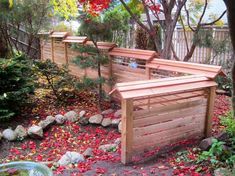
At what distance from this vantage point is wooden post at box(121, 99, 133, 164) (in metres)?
3.11

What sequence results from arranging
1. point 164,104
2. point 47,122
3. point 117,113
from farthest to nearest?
point 117,113 → point 47,122 → point 164,104

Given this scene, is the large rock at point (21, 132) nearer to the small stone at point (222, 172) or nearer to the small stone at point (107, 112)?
the small stone at point (107, 112)

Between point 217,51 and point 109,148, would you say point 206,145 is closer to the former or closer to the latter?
point 109,148

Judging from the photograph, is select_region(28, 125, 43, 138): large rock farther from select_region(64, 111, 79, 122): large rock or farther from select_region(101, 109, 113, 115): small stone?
select_region(101, 109, 113, 115): small stone

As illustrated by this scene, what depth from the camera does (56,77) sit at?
636 centimetres

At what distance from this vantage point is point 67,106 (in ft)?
20.0

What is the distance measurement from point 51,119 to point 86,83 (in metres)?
1.02

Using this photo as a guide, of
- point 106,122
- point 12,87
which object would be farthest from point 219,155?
point 12,87

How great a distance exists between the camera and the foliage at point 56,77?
241 inches

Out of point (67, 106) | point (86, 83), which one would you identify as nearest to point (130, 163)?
point (86, 83)

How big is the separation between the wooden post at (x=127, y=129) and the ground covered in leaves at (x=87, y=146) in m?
0.14

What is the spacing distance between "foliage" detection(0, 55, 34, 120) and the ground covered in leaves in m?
0.26

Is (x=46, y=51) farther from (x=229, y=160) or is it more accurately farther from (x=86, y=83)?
(x=229, y=160)

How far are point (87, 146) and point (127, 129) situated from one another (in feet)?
5.27
